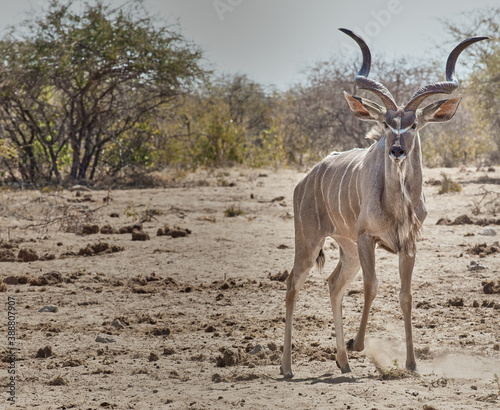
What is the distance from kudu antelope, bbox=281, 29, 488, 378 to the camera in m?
4.64

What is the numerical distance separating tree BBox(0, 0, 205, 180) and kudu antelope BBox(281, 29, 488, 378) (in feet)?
35.3

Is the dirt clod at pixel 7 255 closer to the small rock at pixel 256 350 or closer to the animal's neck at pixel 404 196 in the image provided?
the small rock at pixel 256 350

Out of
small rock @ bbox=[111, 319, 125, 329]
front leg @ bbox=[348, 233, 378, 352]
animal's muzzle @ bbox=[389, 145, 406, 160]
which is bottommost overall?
small rock @ bbox=[111, 319, 125, 329]

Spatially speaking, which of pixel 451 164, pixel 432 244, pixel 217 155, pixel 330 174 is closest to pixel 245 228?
pixel 432 244

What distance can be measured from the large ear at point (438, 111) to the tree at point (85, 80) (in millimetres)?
11305

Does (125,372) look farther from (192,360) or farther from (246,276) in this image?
(246,276)

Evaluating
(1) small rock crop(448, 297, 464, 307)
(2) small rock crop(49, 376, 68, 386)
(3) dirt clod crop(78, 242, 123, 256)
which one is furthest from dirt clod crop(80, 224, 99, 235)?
(2) small rock crop(49, 376, 68, 386)

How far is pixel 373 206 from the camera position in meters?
4.71

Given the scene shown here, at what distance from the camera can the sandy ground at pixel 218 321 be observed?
414 cm

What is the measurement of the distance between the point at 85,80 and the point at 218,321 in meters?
10.9

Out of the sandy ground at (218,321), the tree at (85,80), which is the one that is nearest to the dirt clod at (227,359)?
the sandy ground at (218,321)

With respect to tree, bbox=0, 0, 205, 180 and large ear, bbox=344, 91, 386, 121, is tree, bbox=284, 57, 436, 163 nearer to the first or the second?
tree, bbox=0, 0, 205, 180

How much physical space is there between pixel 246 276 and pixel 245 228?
275 cm

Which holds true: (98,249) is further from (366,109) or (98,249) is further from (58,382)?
(366,109)
